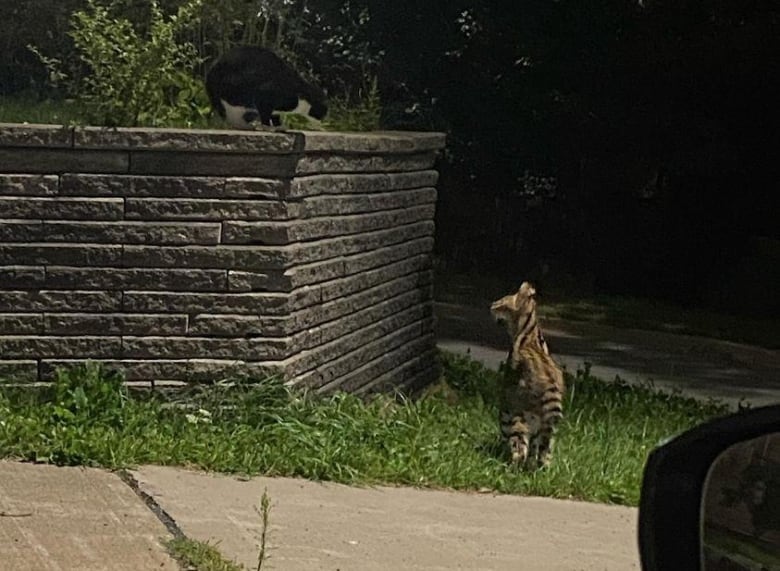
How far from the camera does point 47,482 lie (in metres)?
6.06

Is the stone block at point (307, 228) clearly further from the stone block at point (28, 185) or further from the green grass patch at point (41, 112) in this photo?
the green grass patch at point (41, 112)

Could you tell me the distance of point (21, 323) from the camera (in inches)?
281

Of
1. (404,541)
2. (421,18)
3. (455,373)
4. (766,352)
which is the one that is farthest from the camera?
(421,18)

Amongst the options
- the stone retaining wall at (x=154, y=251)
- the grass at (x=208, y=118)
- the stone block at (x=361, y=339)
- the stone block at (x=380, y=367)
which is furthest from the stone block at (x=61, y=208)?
the stone block at (x=380, y=367)

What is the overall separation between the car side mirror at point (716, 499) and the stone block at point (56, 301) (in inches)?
194

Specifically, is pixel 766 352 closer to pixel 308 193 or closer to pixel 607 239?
pixel 607 239

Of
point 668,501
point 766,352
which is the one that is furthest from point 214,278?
point 766,352

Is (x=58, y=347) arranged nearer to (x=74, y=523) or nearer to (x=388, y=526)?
(x=74, y=523)

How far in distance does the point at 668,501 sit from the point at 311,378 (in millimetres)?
5291

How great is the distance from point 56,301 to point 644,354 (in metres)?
8.06

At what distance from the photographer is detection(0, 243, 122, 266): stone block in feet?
23.4

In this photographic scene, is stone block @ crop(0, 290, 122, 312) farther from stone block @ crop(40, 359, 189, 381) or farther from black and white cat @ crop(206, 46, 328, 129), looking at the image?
black and white cat @ crop(206, 46, 328, 129)

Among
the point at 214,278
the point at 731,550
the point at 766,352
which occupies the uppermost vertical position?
the point at 731,550

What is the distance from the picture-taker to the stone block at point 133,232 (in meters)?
7.17
